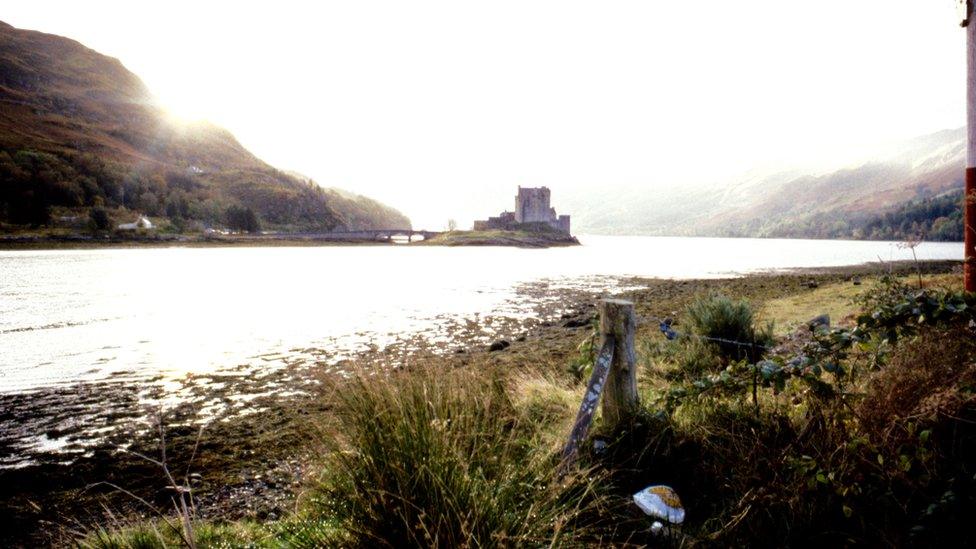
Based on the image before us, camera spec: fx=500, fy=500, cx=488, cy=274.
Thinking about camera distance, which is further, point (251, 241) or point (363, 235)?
point (363, 235)

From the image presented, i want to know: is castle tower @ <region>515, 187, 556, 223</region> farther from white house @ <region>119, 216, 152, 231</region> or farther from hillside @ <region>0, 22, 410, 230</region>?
white house @ <region>119, 216, 152, 231</region>

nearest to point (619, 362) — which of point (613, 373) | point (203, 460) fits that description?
point (613, 373)

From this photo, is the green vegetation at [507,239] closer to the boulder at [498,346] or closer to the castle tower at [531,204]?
the castle tower at [531,204]

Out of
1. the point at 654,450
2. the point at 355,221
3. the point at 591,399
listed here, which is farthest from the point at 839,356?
the point at 355,221

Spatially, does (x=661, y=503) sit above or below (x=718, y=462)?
below

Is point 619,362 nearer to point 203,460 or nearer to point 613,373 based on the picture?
point 613,373

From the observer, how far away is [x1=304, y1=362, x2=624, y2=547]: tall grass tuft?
2.51 metres

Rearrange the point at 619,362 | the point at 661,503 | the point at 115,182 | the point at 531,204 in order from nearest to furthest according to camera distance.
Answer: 1. the point at 661,503
2. the point at 619,362
3. the point at 115,182
4. the point at 531,204

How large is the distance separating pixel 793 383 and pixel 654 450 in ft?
3.91

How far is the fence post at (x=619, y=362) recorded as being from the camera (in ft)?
13.9

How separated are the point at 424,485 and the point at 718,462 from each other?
99.6 inches

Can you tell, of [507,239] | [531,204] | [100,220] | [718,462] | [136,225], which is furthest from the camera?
[531,204]

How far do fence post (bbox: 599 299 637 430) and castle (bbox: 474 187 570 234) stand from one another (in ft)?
418

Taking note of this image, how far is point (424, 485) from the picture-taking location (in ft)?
8.49
